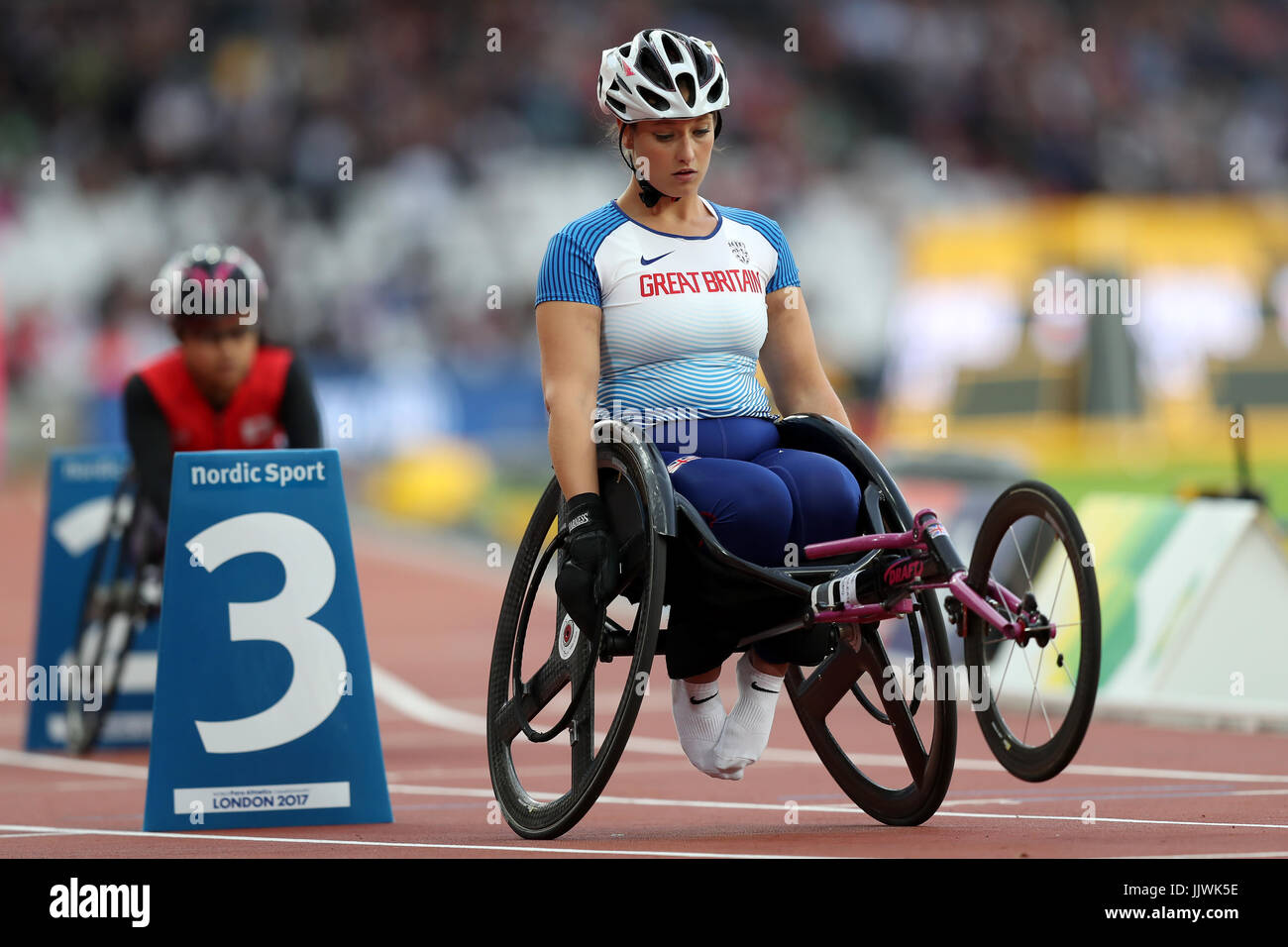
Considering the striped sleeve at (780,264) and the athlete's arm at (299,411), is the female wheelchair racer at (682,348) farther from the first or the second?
the athlete's arm at (299,411)

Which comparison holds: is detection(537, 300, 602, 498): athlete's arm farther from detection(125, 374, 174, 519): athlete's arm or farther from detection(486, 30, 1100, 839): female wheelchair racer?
detection(125, 374, 174, 519): athlete's arm

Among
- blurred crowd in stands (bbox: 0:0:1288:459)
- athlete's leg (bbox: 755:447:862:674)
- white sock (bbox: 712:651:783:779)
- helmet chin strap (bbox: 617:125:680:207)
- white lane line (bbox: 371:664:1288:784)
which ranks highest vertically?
blurred crowd in stands (bbox: 0:0:1288:459)

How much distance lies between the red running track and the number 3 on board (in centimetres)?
33

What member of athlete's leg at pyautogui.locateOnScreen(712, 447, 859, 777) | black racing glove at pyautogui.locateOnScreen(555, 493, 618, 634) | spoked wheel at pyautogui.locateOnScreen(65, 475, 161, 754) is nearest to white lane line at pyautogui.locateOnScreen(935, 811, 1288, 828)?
athlete's leg at pyautogui.locateOnScreen(712, 447, 859, 777)

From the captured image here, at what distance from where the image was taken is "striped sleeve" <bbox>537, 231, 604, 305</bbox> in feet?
18.9

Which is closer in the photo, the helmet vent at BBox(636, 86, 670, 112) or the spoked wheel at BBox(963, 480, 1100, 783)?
the spoked wheel at BBox(963, 480, 1100, 783)

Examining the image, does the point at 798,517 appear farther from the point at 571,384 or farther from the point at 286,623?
the point at 286,623

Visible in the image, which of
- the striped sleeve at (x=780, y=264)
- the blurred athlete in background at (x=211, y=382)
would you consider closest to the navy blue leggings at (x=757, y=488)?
the striped sleeve at (x=780, y=264)

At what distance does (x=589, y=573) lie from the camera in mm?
5523

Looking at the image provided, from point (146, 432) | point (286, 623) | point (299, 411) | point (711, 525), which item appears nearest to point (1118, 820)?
point (711, 525)

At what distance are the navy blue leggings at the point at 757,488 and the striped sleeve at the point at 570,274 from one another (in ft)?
1.41

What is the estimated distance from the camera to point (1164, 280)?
1584 cm
